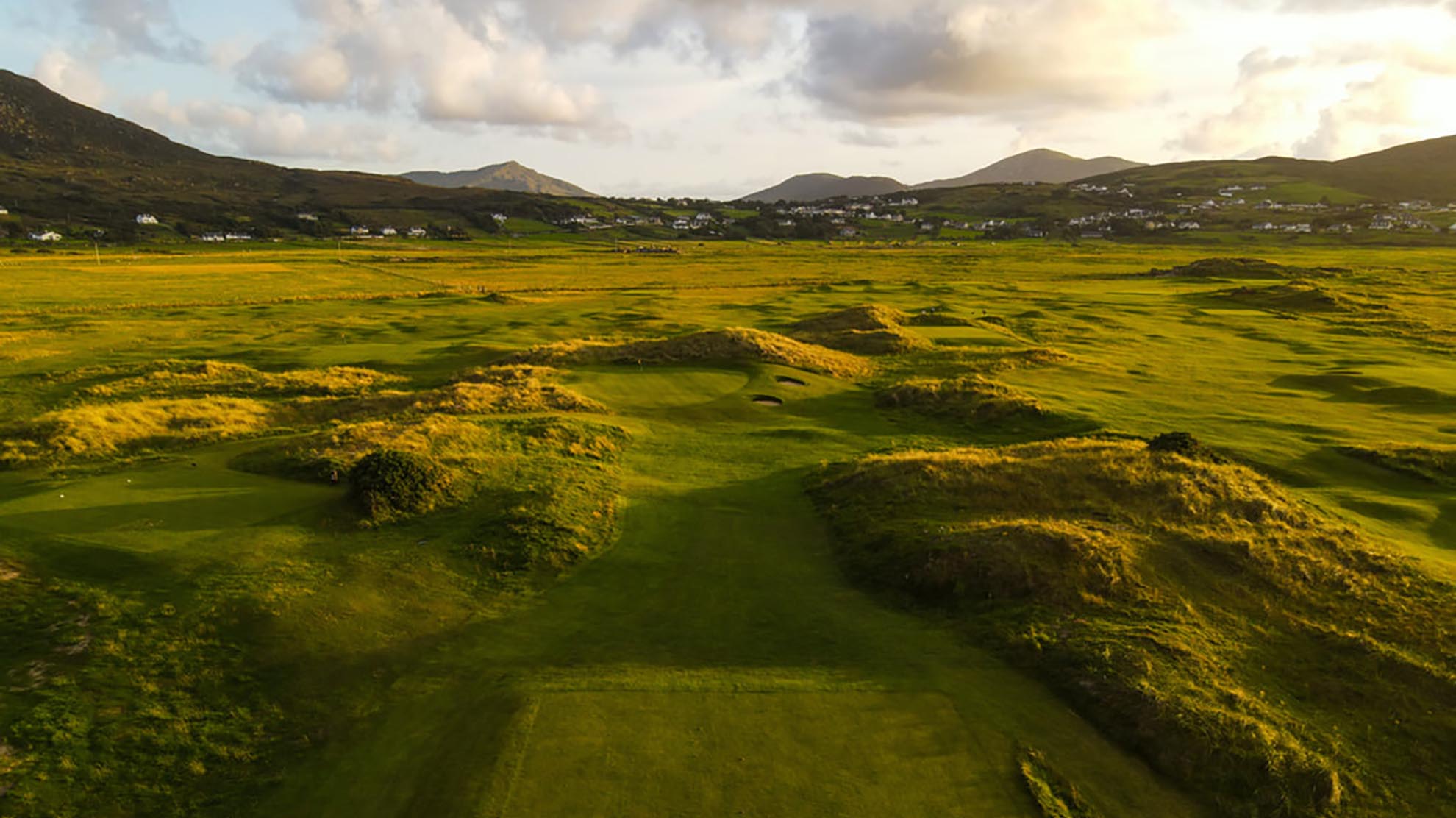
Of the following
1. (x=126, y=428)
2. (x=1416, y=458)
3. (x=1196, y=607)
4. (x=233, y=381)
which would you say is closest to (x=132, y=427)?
(x=126, y=428)

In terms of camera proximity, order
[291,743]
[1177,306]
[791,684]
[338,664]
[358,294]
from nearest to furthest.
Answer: [291,743] → [791,684] → [338,664] → [1177,306] → [358,294]

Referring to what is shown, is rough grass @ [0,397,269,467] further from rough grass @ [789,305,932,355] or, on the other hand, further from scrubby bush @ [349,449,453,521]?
rough grass @ [789,305,932,355]

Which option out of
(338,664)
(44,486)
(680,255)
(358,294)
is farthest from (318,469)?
(680,255)

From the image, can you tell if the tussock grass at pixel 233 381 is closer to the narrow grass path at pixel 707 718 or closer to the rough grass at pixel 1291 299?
the narrow grass path at pixel 707 718

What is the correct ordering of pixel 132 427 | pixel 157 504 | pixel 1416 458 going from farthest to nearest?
pixel 132 427, pixel 1416 458, pixel 157 504

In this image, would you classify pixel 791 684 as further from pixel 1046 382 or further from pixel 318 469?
pixel 1046 382

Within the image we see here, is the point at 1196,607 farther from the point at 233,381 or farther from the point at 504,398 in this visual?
the point at 233,381

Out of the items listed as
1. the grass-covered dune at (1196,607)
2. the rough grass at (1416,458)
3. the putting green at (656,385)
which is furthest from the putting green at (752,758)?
the putting green at (656,385)
